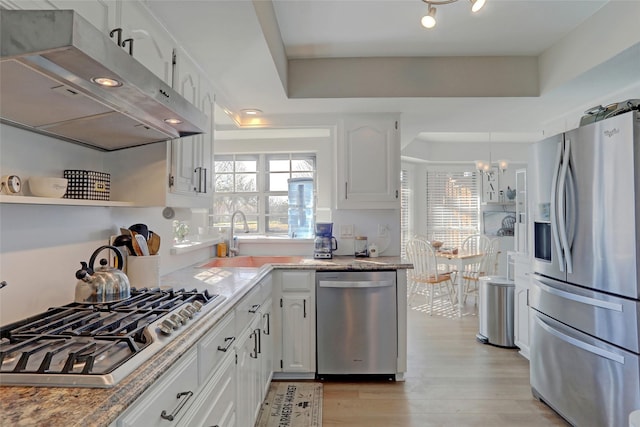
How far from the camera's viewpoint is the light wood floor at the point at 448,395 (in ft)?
7.34

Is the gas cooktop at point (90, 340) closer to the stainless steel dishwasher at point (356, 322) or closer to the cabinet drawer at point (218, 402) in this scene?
the cabinet drawer at point (218, 402)

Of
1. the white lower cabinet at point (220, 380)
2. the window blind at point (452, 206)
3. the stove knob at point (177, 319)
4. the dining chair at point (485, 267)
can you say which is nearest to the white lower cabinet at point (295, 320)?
the white lower cabinet at point (220, 380)

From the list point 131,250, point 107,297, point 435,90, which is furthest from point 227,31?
point 435,90

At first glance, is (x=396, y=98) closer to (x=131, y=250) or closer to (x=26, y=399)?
(x=131, y=250)

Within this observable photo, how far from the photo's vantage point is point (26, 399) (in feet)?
2.42

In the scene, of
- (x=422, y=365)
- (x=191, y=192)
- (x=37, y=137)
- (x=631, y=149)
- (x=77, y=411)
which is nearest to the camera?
(x=77, y=411)

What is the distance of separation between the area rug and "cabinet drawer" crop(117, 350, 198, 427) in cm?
127

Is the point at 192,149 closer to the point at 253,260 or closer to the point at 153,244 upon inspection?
the point at 153,244

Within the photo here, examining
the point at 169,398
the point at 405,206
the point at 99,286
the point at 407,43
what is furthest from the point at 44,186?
the point at 405,206

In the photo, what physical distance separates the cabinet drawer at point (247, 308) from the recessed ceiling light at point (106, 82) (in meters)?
1.07

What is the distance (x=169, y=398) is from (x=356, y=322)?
6.25 ft

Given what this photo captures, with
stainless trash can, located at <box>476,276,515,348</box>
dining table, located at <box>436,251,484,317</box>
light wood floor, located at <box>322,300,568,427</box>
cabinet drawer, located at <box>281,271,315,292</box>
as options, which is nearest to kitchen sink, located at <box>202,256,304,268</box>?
cabinet drawer, located at <box>281,271,315,292</box>

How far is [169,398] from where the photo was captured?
0.98m

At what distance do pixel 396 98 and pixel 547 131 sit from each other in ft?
5.71
